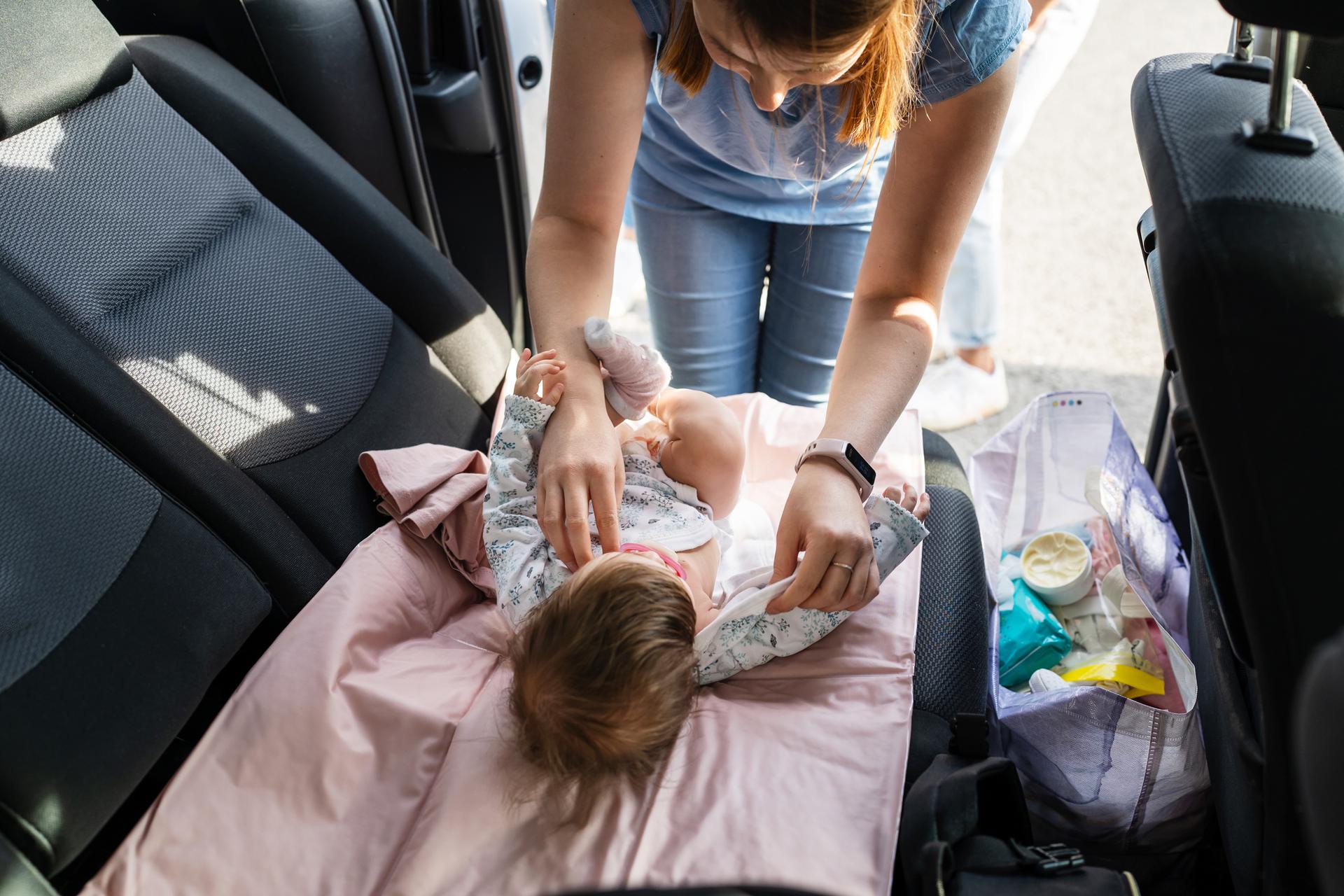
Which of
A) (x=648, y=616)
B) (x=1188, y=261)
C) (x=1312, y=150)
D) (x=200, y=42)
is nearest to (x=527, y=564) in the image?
(x=648, y=616)

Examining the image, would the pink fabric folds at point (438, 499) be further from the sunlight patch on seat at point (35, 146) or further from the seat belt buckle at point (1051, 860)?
the seat belt buckle at point (1051, 860)

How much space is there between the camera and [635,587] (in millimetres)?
1035

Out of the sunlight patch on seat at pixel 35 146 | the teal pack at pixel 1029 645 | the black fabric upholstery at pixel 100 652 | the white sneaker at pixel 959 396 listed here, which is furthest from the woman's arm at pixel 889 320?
the white sneaker at pixel 959 396

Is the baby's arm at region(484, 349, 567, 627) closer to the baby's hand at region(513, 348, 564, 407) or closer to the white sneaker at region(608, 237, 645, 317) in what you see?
the baby's hand at region(513, 348, 564, 407)

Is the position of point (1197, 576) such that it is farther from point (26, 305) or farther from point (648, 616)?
point (26, 305)

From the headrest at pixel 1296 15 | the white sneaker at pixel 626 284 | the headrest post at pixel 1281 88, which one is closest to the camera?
the headrest at pixel 1296 15

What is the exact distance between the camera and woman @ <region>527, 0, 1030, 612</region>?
3.21 ft

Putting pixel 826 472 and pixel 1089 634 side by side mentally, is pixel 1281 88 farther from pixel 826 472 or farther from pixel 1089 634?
pixel 1089 634

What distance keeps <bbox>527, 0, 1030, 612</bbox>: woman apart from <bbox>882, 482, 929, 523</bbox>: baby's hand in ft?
0.39

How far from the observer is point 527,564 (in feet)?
3.77

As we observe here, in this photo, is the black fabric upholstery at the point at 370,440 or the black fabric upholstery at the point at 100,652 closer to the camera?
the black fabric upholstery at the point at 100,652

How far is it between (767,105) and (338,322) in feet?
2.23

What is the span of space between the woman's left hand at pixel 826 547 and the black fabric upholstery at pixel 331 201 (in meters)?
0.63

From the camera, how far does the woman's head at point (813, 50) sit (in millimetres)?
843
